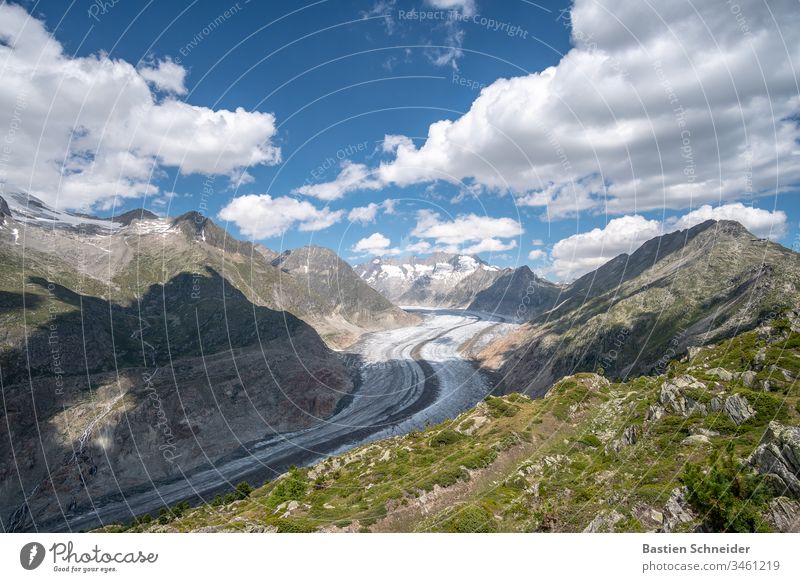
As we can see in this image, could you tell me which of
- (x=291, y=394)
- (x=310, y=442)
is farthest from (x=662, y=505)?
(x=291, y=394)

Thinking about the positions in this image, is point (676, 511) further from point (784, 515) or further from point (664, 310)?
point (664, 310)

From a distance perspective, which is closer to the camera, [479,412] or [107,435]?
[479,412]

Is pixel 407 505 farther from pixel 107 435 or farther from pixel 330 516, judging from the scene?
pixel 107 435

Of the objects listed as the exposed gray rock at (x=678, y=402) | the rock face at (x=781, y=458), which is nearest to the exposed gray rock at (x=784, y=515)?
the rock face at (x=781, y=458)

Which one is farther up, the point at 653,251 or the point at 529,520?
the point at 653,251

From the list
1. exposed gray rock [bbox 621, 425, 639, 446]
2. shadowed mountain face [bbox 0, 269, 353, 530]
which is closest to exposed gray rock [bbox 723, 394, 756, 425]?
exposed gray rock [bbox 621, 425, 639, 446]
